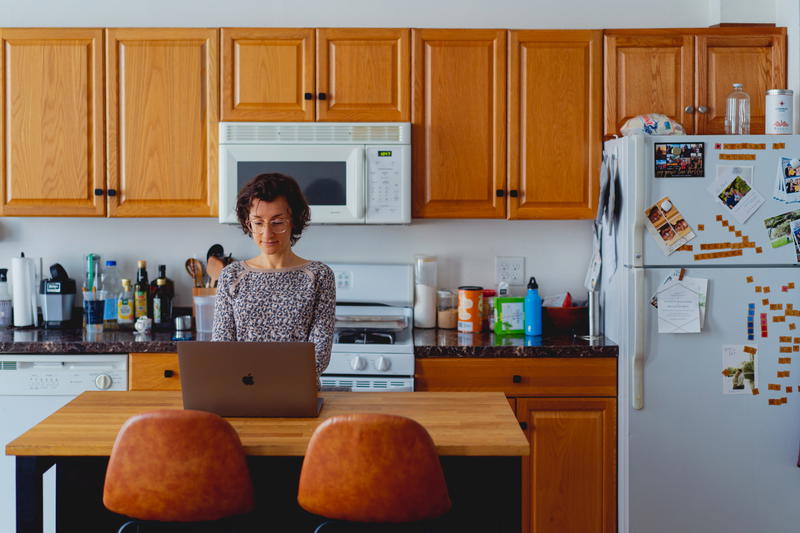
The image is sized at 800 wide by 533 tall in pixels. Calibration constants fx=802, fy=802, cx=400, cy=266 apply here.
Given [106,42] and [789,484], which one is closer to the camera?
[789,484]

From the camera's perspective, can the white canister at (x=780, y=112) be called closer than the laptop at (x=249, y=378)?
No

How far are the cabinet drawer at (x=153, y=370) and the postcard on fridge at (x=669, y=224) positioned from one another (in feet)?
6.05

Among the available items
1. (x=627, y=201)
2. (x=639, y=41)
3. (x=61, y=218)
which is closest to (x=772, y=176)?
(x=627, y=201)

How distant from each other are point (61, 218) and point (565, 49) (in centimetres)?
232

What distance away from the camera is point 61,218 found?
361 centimetres

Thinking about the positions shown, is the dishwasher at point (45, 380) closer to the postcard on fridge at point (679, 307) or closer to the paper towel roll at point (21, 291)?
the paper towel roll at point (21, 291)

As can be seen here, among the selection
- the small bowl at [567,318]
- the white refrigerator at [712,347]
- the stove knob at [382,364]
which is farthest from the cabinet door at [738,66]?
the stove knob at [382,364]

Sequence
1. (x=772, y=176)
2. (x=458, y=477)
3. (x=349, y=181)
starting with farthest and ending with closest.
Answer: (x=349, y=181) < (x=772, y=176) < (x=458, y=477)

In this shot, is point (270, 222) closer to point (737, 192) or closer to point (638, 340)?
point (638, 340)

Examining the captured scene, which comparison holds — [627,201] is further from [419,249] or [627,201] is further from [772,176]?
[419,249]

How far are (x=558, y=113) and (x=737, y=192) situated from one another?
76 cm

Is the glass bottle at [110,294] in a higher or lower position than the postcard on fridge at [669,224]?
lower

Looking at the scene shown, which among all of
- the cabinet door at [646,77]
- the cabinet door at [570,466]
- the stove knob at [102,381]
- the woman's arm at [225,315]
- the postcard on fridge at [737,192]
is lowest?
the cabinet door at [570,466]

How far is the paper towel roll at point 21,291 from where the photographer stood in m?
3.36
